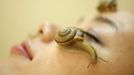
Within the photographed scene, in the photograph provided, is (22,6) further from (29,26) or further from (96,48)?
(96,48)

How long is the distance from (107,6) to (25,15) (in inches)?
27.6

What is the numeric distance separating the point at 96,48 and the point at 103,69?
7cm

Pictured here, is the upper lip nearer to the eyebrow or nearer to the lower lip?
the lower lip

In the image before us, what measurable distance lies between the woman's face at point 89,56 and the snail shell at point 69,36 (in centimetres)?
3

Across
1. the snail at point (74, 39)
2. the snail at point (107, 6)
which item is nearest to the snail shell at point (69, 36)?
the snail at point (74, 39)

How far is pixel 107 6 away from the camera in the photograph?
0.94 m

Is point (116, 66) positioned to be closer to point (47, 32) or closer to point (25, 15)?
point (47, 32)

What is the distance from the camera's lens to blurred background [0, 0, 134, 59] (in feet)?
4.91

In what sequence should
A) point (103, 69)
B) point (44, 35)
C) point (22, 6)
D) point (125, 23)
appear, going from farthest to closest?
point (22, 6), point (44, 35), point (125, 23), point (103, 69)

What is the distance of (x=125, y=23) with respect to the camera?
0.76 meters

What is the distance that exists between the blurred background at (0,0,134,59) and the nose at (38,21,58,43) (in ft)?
1.72

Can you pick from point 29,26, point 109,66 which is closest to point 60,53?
point 109,66

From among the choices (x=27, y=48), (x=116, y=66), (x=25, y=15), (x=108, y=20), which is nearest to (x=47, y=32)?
(x=27, y=48)

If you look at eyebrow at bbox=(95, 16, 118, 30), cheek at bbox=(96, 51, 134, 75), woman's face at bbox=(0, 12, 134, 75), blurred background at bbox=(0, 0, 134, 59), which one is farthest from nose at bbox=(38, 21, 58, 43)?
blurred background at bbox=(0, 0, 134, 59)
